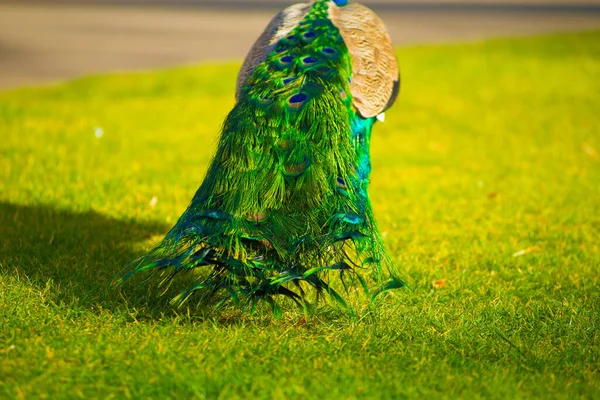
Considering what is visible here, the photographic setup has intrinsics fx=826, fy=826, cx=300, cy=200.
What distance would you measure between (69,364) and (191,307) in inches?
31.2

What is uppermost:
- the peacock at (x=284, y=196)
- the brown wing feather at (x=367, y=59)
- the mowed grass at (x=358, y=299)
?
the brown wing feather at (x=367, y=59)

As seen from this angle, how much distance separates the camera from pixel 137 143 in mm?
8930

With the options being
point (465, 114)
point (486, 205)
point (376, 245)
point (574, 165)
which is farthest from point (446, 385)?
point (465, 114)

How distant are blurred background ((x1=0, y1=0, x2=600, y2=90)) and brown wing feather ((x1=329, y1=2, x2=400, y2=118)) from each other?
31.6ft

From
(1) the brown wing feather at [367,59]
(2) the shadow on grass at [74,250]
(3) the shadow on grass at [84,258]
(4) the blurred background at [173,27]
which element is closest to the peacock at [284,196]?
(1) the brown wing feather at [367,59]

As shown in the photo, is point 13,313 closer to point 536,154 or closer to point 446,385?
point 446,385

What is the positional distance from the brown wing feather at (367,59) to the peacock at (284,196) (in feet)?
0.43

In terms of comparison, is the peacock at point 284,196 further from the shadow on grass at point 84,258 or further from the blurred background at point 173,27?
the blurred background at point 173,27

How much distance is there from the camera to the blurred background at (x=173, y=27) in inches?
607

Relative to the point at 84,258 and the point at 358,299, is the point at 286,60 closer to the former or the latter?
the point at 358,299

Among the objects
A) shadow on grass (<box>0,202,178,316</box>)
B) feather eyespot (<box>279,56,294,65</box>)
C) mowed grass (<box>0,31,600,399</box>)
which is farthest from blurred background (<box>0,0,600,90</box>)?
feather eyespot (<box>279,56,294,65</box>)

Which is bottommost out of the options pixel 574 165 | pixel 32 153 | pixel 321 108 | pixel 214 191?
pixel 574 165

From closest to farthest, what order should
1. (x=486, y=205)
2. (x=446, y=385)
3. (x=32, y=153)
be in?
1. (x=446, y=385)
2. (x=486, y=205)
3. (x=32, y=153)

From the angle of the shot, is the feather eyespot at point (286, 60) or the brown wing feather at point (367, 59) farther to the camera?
the brown wing feather at point (367, 59)
